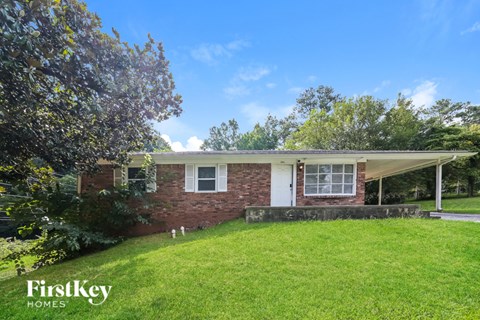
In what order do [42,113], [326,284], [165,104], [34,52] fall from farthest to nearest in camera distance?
[165,104]
[42,113]
[326,284]
[34,52]

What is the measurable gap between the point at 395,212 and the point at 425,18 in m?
6.91

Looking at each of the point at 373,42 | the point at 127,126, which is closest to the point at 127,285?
the point at 127,126

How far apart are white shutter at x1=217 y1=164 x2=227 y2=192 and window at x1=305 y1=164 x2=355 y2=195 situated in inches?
134

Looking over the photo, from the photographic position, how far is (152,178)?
920 centimetres

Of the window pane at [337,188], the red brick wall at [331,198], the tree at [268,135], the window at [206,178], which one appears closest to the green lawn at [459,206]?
the red brick wall at [331,198]

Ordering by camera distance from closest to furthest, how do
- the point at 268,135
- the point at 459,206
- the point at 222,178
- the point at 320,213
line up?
1. the point at 320,213
2. the point at 222,178
3. the point at 459,206
4. the point at 268,135

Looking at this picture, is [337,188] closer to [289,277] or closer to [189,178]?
[189,178]

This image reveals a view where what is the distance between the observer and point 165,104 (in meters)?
5.57

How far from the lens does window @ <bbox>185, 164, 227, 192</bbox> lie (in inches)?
384

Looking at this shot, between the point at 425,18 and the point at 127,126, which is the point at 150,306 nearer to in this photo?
the point at 127,126

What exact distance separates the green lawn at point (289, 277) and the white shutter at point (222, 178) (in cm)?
323

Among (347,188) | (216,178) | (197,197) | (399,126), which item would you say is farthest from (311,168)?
(399,126)

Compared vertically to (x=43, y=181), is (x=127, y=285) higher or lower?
lower

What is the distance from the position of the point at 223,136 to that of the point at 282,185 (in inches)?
1191
